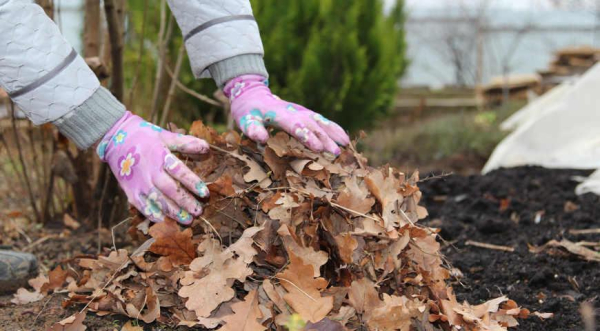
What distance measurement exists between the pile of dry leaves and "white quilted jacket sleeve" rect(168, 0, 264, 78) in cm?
29

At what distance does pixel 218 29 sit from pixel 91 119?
1.42ft

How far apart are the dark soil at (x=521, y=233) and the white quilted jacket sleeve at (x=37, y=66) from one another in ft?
3.42

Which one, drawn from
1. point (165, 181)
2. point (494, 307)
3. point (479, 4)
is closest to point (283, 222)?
point (165, 181)

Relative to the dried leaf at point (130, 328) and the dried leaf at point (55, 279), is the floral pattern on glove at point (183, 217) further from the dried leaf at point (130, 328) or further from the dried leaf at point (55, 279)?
the dried leaf at point (55, 279)

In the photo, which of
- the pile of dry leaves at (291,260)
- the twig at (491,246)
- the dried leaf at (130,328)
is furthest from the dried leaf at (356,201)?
the twig at (491,246)

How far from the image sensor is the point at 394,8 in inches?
306

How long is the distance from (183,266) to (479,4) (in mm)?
15280

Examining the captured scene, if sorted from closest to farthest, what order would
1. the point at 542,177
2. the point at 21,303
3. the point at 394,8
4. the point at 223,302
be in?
1. the point at 223,302
2. the point at 21,303
3. the point at 542,177
4. the point at 394,8

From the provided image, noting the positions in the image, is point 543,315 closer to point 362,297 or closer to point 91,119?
point 362,297

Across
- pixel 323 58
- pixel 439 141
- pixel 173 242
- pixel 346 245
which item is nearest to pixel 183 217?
pixel 173 242

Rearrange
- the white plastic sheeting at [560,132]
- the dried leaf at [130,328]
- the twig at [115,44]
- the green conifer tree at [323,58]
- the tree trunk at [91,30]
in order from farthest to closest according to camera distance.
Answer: the green conifer tree at [323,58]
the white plastic sheeting at [560,132]
the tree trunk at [91,30]
the twig at [115,44]
the dried leaf at [130,328]

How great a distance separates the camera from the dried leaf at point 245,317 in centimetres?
140

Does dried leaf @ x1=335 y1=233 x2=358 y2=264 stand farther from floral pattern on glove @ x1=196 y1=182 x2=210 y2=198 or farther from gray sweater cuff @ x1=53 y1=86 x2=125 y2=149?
gray sweater cuff @ x1=53 y1=86 x2=125 y2=149

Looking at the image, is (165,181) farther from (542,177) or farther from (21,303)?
(542,177)
